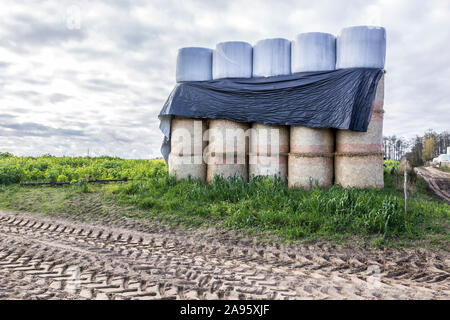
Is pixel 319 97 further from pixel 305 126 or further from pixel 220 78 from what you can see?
pixel 220 78

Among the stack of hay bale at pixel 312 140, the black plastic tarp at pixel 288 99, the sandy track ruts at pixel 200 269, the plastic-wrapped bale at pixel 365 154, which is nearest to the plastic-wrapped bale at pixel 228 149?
the black plastic tarp at pixel 288 99

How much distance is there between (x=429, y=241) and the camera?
15.2 ft

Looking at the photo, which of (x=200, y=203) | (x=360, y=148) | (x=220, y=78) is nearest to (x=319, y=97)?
(x=360, y=148)

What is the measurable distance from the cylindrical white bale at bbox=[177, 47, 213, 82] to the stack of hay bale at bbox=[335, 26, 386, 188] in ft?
10.9

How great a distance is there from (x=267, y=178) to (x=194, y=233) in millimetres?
2747

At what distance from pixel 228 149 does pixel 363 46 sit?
13.1 ft

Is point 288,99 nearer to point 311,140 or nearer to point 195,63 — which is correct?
point 311,140

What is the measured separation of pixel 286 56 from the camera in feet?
25.1

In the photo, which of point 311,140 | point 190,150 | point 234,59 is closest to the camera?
point 311,140

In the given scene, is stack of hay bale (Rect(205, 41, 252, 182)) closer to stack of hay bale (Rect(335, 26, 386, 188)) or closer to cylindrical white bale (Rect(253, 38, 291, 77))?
cylindrical white bale (Rect(253, 38, 291, 77))

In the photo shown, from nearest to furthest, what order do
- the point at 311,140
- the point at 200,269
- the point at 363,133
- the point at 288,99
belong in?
1. the point at 200,269
2. the point at 363,133
3. the point at 311,140
4. the point at 288,99

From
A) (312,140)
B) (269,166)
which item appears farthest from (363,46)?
(269,166)

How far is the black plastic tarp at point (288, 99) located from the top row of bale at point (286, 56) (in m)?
0.22

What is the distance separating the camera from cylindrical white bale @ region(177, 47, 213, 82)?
812 cm
